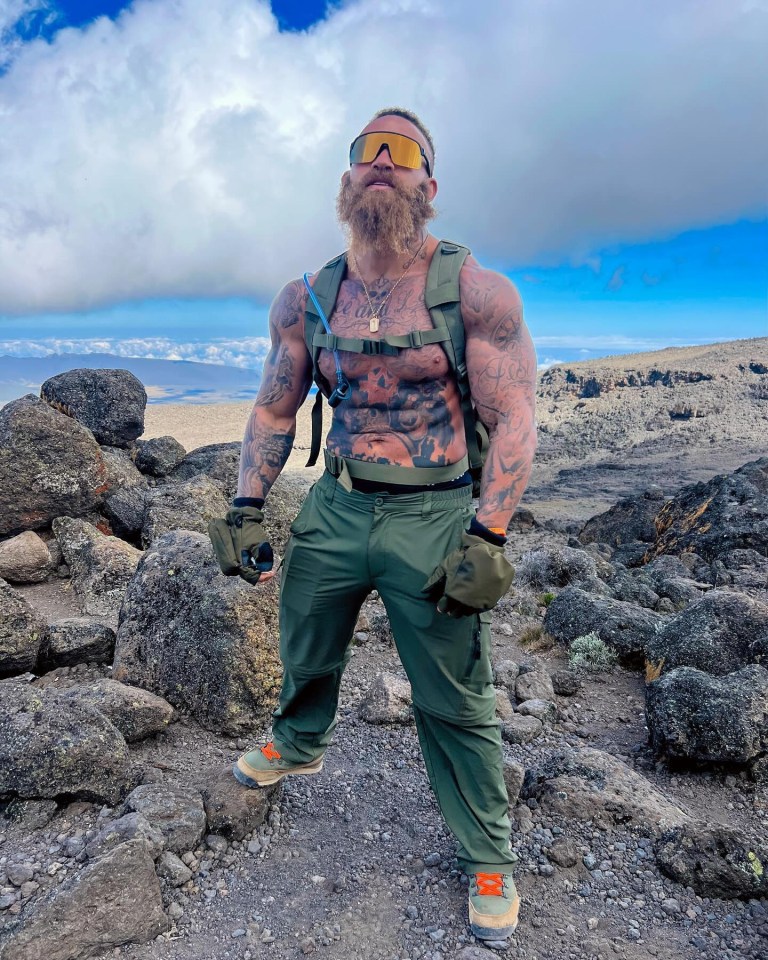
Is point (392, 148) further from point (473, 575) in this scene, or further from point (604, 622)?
point (604, 622)

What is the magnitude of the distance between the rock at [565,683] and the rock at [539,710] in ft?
1.35

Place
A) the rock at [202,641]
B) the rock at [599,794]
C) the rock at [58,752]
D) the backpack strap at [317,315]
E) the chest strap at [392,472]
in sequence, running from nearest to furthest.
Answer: the chest strap at [392,472], the backpack strap at [317,315], the rock at [58,752], the rock at [599,794], the rock at [202,641]

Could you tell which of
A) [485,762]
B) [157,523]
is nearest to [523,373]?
[485,762]

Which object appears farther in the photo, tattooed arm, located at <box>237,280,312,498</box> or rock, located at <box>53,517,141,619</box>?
rock, located at <box>53,517,141,619</box>

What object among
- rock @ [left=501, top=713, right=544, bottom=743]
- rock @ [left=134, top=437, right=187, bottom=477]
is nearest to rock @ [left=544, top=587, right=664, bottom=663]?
rock @ [left=501, top=713, right=544, bottom=743]

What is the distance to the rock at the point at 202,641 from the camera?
429 cm

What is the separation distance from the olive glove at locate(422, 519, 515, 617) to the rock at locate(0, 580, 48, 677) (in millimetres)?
3357

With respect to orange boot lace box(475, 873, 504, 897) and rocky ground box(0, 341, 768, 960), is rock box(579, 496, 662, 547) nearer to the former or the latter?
rocky ground box(0, 341, 768, 960)

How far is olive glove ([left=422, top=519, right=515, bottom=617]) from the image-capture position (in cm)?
262

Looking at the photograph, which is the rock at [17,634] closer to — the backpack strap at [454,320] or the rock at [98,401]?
the backpack strap at [454,320]

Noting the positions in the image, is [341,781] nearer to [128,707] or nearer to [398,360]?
[128,707]

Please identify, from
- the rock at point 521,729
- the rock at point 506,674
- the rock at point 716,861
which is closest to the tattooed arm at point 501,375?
the rock at point 716,861

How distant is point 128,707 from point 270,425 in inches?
70.8

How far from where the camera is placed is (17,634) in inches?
192
